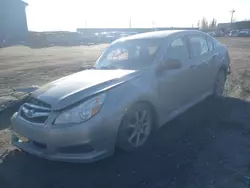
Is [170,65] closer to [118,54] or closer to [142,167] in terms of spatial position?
[118,54]

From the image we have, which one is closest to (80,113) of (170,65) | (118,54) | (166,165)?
(166,165)

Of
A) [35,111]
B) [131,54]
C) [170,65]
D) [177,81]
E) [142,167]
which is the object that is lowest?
[142,167]

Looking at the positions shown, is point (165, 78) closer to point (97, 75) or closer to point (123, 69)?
point (123, 69)

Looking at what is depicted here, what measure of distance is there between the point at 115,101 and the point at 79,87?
23.0 inches

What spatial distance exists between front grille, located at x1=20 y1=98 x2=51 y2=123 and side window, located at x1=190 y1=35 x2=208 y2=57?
3.07m

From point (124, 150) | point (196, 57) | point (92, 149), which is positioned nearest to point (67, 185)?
point (92, 149)

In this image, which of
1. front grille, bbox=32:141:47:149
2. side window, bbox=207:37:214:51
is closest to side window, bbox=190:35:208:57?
side window, bbox=207:37:214:51

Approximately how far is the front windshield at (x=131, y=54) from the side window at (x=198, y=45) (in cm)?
97

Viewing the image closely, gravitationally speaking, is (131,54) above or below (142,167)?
above

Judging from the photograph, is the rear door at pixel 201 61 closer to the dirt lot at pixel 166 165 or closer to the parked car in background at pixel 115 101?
the parked car in background at pixel 115 101

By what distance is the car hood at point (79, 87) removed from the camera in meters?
3.46

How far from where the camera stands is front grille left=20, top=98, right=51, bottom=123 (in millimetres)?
3457

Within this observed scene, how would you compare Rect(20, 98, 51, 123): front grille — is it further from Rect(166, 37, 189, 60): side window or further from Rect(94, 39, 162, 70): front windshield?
Rect(166, 37, 189, 60): side window

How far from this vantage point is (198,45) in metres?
5.50
